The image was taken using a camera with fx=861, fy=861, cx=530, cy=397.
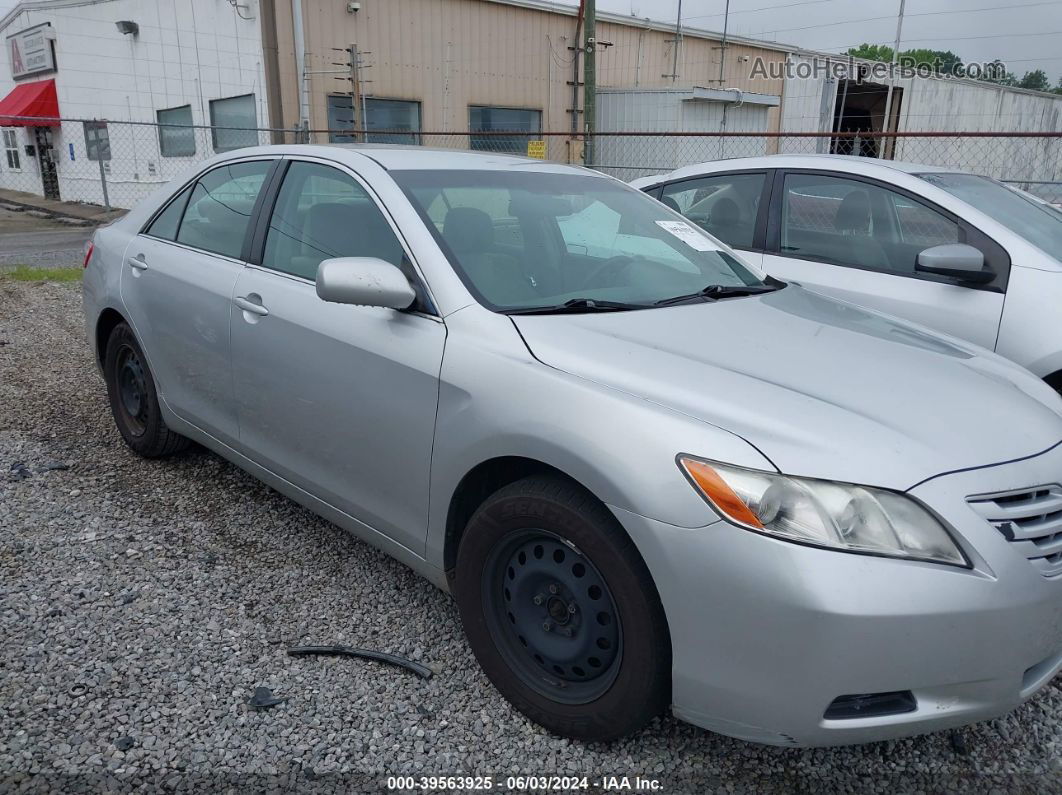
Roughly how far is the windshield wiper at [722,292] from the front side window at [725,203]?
1.76 metres

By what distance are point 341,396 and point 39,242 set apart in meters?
15.1

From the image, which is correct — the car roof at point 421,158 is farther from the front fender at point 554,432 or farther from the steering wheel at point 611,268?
the front fender at point 554,432

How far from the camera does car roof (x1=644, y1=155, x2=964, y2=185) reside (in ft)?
15.6

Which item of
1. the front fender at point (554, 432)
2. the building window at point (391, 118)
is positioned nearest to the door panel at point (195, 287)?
the front fender at point (554, 432)

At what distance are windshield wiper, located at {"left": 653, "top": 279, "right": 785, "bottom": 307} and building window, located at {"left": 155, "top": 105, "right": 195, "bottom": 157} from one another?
1778 cm

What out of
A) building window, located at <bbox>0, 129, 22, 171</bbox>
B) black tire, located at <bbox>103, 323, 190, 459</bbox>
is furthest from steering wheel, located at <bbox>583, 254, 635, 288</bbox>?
building window, located at <bbox>0, 129, 22, 171</bbox>

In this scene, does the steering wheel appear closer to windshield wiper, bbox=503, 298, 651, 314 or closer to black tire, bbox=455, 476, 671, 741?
windshield wiper, bbox=503, 298, 651, 314

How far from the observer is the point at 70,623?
9.80ft

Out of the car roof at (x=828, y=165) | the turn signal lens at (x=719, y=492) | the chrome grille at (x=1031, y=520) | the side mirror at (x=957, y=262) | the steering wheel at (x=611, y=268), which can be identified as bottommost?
the chrome grille at (x=1031, y=520)

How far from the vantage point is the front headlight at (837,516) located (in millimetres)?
1915

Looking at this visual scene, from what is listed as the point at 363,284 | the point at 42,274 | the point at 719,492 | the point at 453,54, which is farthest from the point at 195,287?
the point at 453,54

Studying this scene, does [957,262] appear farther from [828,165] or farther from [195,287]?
[195,287]

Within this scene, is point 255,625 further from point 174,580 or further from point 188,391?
point 188,391

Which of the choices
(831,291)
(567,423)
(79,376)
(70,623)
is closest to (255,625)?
(70,623)
